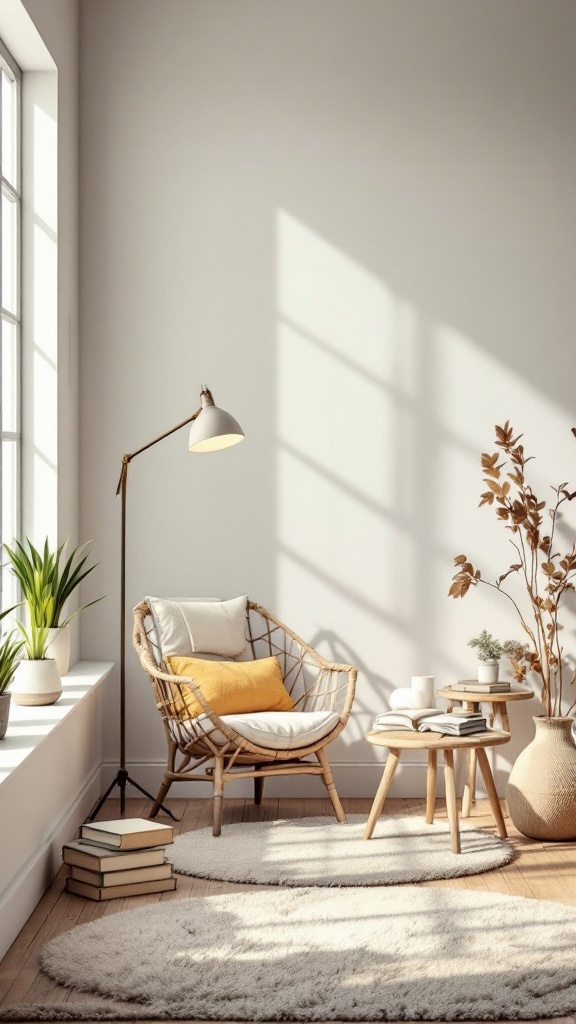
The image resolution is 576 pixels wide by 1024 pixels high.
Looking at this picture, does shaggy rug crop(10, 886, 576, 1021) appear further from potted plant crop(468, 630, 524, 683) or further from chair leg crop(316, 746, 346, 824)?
potted plant crop(468, 630, 524, 683)

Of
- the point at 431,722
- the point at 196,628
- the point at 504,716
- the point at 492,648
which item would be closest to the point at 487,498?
the point at 492,648

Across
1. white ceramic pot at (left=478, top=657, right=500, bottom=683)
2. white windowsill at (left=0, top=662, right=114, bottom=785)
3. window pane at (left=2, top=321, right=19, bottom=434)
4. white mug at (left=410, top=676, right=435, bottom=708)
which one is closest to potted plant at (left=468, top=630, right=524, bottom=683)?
white ceramic pot at (left=478, top=657, right=500, bottom=683)

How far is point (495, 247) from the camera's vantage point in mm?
5125

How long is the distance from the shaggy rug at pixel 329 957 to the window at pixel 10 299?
158 centimetres

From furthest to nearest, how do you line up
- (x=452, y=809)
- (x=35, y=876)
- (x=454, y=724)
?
(x=454, y=724), (x=452, y=809), (x=35, y=876)

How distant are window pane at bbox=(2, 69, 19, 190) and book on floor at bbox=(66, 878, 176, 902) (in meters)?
2.66

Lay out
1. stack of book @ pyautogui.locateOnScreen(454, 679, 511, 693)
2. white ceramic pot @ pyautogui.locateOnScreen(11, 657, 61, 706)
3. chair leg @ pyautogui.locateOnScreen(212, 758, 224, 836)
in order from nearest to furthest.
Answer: white ceramic pot @ pyautogui.locateOnScreen(11, 657, 61, 706), chair leg @ pyautogui.locateOnScreen(212, 758, 224, 836), stack of book @ pyautogui.locateOnScreen(454, 679, 511, 693)

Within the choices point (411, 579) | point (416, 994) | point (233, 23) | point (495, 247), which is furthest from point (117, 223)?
point (416, 994)

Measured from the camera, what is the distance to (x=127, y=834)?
11.3 ft

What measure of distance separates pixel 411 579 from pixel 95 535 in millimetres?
1450

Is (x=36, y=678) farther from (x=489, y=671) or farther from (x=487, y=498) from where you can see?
(x=487, y=498)

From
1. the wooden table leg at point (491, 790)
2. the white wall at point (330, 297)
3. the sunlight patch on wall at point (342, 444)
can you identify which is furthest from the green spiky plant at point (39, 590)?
the wooden table leg at point (491, 790)

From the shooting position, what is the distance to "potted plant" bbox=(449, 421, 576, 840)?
13.9ft

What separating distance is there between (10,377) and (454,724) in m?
2.20
